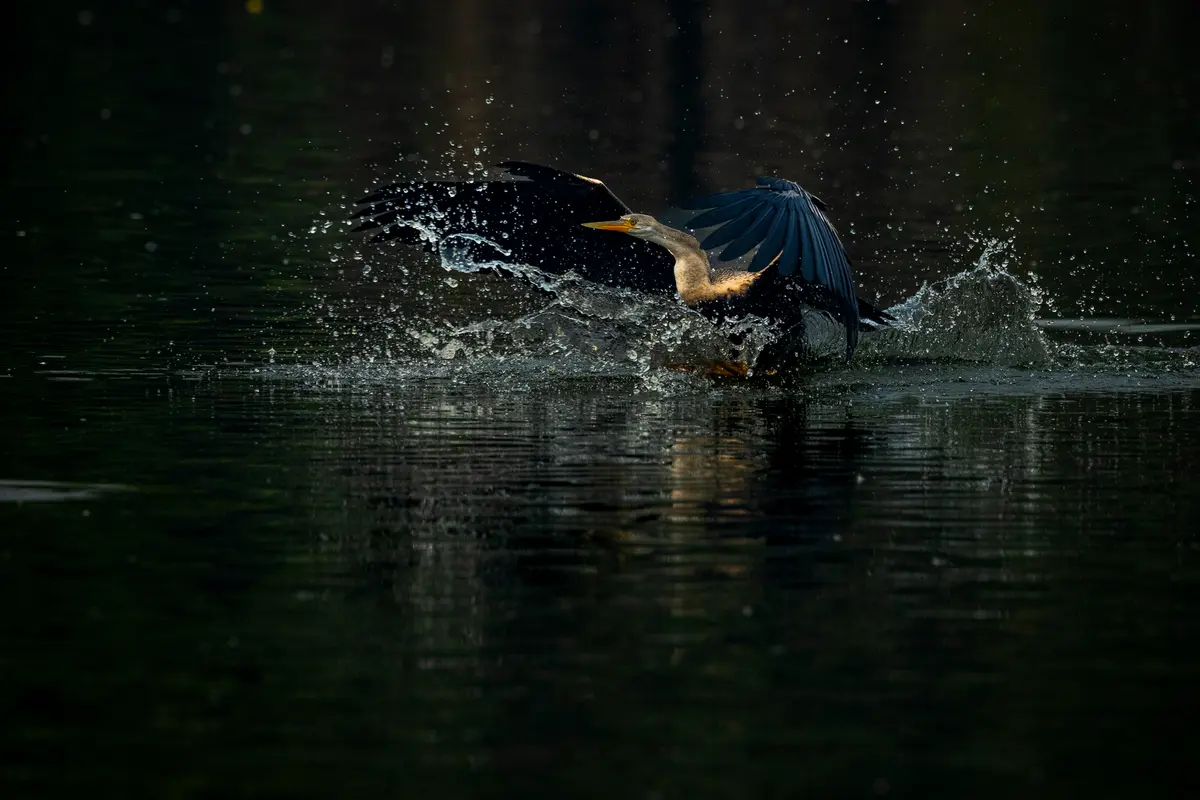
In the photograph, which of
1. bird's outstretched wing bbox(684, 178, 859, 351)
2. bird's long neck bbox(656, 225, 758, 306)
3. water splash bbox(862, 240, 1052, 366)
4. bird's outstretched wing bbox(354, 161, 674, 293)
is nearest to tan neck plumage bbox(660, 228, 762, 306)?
bird's long neck bbox(656, 225, 758, 306)

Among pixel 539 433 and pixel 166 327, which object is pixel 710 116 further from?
pixel 539 433

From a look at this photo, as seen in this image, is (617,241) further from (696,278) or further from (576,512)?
(576,512)

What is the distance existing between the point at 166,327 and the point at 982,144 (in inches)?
617

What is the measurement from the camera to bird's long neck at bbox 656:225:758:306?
13484 millimetres

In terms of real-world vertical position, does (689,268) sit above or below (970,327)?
above

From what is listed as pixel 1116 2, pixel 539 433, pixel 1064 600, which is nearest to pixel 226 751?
pixel 1064 600

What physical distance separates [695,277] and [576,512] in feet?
15.2

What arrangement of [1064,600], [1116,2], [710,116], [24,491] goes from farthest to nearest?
[1116,2], [710,116], [24,491], [1064,600]

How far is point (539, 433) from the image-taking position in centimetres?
1122

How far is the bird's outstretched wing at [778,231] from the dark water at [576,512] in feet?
2.49

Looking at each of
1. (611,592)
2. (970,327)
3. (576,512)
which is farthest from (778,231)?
(611,592)

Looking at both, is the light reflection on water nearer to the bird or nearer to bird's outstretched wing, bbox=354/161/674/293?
the bird

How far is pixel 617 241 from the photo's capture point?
561 inches

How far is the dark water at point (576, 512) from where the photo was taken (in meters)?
6.26
